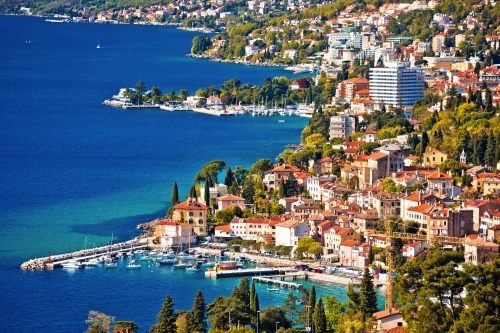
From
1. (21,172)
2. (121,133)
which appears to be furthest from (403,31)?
(21,172)

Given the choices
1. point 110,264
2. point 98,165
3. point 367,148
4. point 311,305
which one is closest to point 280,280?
point 110,264

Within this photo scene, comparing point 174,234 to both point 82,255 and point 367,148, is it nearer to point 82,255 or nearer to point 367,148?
point 82,255

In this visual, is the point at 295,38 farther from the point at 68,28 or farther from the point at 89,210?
the point at 89,210

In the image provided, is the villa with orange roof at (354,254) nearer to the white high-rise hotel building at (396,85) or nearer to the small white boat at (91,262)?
the small white boat at (91,262)

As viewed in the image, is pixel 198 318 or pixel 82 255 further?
pixel 82 255

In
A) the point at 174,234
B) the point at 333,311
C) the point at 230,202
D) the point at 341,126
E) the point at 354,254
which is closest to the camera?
the point at 333,311

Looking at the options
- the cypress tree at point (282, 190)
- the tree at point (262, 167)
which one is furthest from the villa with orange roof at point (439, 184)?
the tree at point (262, 167)
